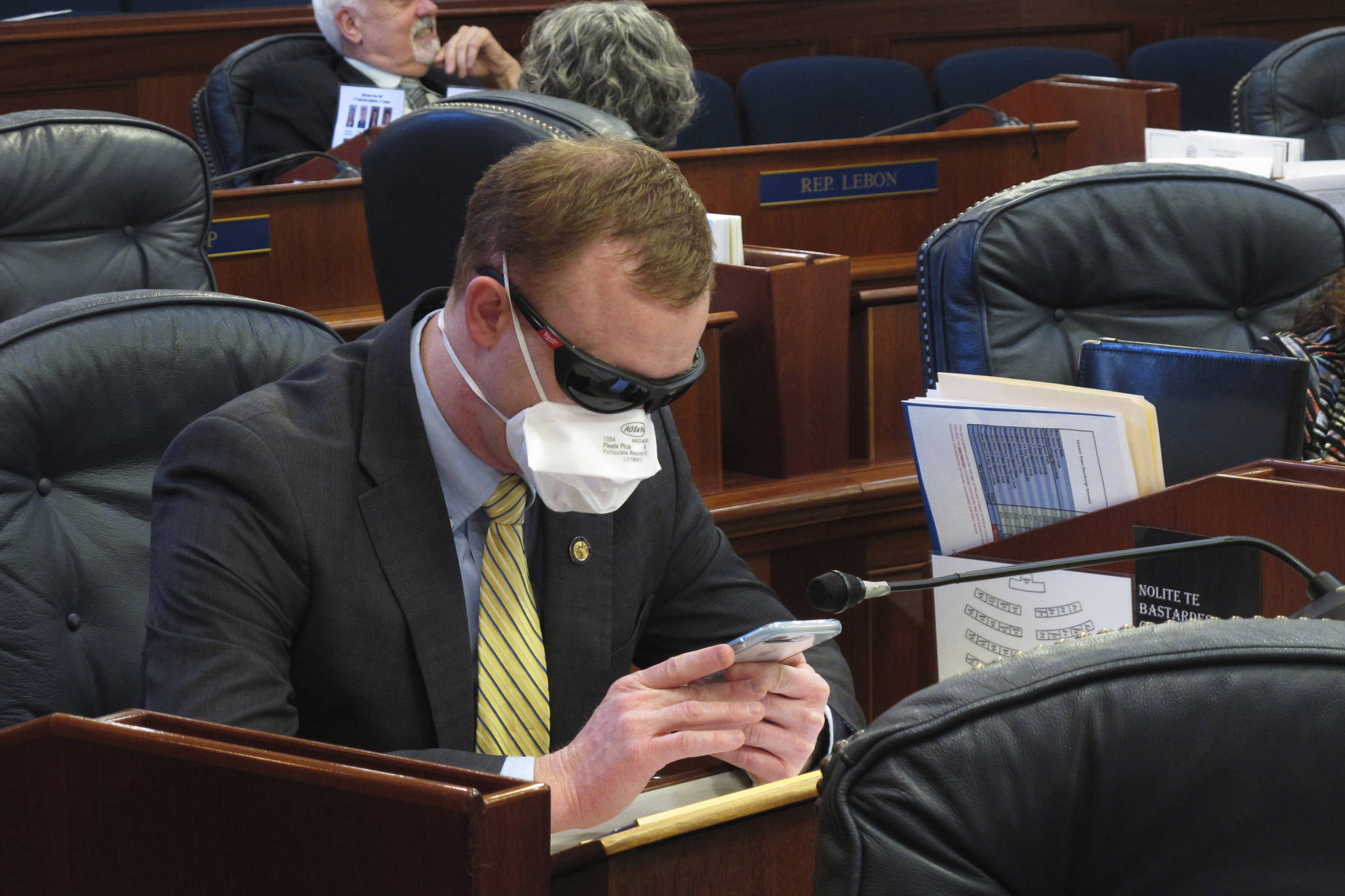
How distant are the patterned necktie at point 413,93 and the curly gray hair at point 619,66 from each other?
3.87 ft

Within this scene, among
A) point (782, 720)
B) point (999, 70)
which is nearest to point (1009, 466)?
point (782, 720)

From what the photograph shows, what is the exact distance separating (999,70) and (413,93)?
6.36 feet

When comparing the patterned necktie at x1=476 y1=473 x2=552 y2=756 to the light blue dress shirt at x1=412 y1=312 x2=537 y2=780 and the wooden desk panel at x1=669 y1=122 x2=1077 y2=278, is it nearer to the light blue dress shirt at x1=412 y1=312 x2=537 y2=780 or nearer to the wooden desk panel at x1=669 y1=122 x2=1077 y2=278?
the light blue dress shirt at x1=412 y1=312 x2=537 y2=780

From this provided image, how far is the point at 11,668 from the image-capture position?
1.34m

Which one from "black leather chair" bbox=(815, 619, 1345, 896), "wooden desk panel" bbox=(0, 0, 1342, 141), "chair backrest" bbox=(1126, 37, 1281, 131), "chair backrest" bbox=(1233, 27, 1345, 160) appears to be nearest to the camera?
"black leather chair" bbox=(815, 619, 1345, 896)

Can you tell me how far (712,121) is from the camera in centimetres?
436

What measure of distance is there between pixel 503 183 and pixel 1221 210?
3.70 ft

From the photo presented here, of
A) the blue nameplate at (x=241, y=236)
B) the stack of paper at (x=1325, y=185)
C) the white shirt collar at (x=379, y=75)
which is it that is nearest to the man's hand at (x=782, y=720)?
the stack of paper at (x=1325, y=185)

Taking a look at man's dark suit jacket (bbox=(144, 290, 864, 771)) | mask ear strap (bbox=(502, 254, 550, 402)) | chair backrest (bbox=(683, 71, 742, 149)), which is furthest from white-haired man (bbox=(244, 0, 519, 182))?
mask ear strap (bbox=(502, 254, 550, 402))

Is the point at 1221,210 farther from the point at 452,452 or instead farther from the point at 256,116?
the point at 256,116

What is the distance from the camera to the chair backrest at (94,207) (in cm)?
223

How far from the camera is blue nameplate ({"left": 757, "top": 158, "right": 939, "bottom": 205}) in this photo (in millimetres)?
3119

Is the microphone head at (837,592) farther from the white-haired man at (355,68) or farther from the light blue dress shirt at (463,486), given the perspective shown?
the white-haired man at (355,68)

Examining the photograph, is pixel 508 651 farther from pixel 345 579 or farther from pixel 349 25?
pixel 349 25
